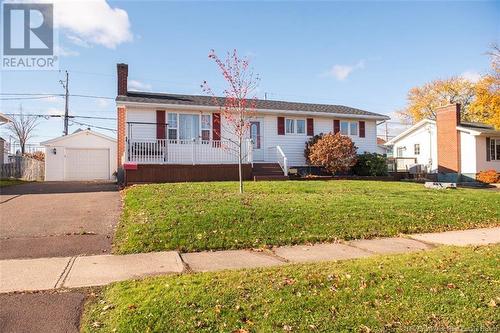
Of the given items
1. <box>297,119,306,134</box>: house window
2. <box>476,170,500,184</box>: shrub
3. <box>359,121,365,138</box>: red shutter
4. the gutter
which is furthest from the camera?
<box>476,170,500,184</box>: shrub

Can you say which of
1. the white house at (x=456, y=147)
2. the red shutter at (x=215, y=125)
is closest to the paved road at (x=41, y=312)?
the red shutter at (x=215, y=125)

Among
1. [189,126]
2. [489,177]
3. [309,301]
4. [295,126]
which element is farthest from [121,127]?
[489,177]

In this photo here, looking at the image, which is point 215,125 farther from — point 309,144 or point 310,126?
point 310,126

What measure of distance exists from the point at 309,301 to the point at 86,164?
86.9 feet

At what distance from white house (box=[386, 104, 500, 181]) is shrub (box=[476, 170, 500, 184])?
25.2 inches

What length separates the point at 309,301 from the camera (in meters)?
4.12

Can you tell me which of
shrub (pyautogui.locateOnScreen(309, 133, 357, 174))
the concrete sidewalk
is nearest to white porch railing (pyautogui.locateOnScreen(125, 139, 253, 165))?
shrub (pyautogui.locateOnScreen(309, 133, 357, 174))

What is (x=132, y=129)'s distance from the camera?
1877cm

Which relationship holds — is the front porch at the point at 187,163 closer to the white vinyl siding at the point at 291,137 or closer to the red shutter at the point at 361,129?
the white vinyl siding at the point at 291,137

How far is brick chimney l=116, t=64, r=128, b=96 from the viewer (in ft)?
65.5

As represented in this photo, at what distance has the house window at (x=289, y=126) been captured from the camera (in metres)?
22.0

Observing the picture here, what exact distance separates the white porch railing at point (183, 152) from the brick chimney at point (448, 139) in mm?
17379

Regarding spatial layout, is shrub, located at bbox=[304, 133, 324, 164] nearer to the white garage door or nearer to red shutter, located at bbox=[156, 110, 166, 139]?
red shutter, located at bbox=[156, 110, 166, 139]

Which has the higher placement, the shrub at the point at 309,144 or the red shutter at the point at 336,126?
the red shutter at the point at 336,126
